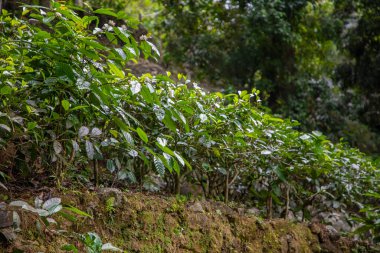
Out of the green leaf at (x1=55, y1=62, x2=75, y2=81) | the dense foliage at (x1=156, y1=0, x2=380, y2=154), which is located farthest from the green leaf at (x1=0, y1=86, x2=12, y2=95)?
the dense foliage at (x1=156, y1=0, x2=380, y2=154)

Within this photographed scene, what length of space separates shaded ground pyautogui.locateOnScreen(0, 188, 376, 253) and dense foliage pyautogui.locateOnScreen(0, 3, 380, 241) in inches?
6.5

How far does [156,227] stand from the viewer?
7.55ft

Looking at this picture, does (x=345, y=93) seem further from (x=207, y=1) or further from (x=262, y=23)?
(x=207, y=1)

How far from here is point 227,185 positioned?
10.1ft

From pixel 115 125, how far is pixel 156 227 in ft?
1.98

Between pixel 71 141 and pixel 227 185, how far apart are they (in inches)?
58.8

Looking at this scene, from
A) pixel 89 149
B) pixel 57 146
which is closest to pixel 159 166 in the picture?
pixel 89 149

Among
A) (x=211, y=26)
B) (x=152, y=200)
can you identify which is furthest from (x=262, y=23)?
(x=152, y=200)

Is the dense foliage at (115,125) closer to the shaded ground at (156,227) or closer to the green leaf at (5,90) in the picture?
the green leaf at (5,90)

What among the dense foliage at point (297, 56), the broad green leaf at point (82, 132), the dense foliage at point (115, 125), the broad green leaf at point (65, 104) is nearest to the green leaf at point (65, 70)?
the dense foliage at point (115, 125)

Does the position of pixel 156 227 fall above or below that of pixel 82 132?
below

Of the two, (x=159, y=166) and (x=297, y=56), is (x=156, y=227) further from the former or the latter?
(x=297, y=56)

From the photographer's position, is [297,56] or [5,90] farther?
[297,56]

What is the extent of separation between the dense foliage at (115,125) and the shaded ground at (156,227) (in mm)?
165
